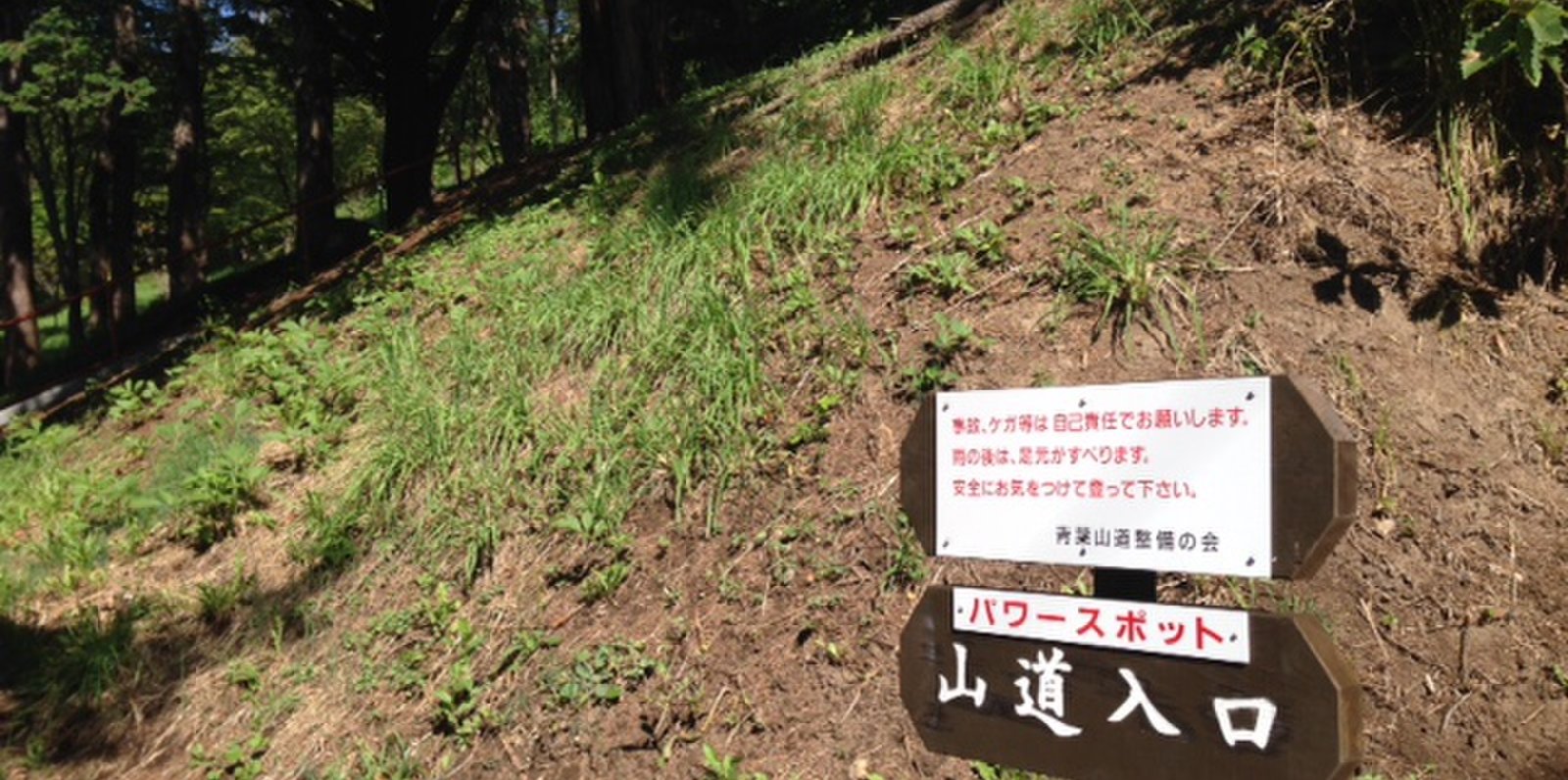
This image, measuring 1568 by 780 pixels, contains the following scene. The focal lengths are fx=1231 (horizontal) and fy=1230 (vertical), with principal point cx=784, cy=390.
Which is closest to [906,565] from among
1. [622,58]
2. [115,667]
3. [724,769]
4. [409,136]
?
[724,769]

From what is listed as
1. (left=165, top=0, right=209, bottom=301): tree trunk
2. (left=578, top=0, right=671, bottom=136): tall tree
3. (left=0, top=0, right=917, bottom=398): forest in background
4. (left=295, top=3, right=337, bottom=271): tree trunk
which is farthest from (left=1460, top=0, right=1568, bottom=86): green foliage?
(left=165, top=0, right=209, bottom=301): tree trunk

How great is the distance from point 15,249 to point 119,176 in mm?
1722

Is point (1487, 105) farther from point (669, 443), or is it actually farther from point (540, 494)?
point (540, 494)

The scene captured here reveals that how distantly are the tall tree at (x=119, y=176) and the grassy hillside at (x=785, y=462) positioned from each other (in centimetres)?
957

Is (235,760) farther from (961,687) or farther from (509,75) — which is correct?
(509,75)

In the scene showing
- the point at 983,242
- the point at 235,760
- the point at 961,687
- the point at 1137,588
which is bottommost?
the point at 235,760

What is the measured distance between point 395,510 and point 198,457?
6.25 ft

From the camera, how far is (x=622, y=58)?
40.7ft

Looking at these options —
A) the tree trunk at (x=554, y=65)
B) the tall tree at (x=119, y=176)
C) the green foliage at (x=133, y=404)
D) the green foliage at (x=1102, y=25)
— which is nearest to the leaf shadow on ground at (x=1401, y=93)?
the green foliage at (x=1102, y=25)

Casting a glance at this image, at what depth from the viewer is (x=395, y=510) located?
236 inches

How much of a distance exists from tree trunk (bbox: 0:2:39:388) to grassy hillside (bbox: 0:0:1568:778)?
11.4m

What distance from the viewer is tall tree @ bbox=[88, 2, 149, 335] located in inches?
622

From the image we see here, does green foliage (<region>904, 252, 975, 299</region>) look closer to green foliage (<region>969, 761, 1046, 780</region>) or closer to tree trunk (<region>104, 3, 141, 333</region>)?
green foliage (<region>969, 761, 1046, 780</region>)

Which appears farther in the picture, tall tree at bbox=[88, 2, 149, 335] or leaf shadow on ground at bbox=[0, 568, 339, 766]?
tall tree at bbox=[88, 2, 149, 335]
